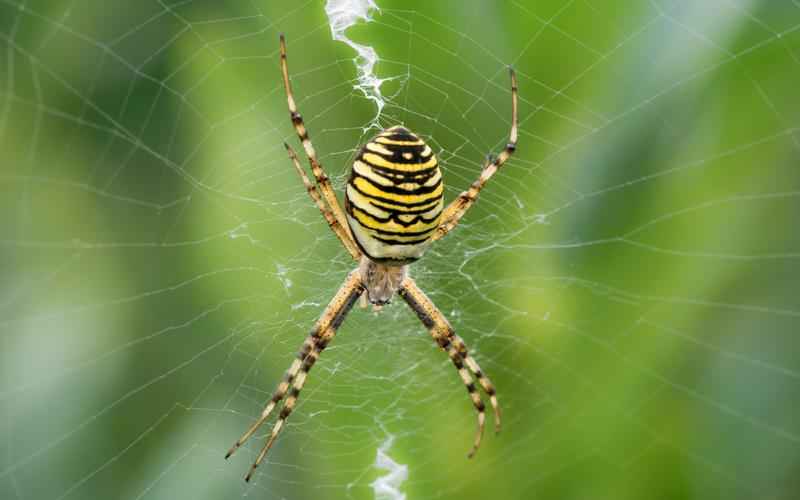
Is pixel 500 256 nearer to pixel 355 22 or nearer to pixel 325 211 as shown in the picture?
pixel 325 211

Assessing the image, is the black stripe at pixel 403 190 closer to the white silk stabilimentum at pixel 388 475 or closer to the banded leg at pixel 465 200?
the banded leg at pixel 465 200

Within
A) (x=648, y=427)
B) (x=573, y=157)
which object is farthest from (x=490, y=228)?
(x=648, y=427)

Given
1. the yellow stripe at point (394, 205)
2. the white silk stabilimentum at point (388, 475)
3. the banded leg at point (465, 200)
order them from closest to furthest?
the yellow stripe at point (394, 205) < the white silk stabilimentum at point (388, 475) < the banded leg at point (465, 200)

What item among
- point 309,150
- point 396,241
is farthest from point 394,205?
point 309,150

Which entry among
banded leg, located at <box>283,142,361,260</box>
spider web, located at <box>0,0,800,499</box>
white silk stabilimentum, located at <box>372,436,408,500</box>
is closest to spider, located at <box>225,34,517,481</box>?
banded leg, located at <box>283,142,361,260</box>

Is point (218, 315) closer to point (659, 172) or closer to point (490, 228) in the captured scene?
point (490, 228)

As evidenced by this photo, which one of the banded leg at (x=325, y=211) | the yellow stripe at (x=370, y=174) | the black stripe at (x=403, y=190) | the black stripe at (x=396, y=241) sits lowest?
the black stripe at (x=396, y=241)

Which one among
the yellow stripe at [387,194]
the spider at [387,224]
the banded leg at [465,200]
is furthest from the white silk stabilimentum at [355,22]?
the banded leg at [465,200]

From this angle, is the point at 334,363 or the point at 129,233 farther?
the point at 334,363

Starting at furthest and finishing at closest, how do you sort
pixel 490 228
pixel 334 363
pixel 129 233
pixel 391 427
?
pixel 334 363 → pixel 490 228 → pixel 391 427 → pixel 129 233
